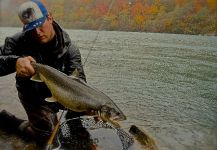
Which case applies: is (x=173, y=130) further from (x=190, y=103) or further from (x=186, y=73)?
(x=186, y=73)

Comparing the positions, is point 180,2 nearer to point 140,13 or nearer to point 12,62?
point 140,13

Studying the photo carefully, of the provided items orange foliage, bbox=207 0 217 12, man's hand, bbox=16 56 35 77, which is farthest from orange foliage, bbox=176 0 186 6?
man's hand, bbox=16 56 35 77

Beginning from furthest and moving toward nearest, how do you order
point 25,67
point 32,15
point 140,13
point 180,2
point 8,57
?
point 140,13, point 180,2, point 8,57, point 32,15, point 25,67

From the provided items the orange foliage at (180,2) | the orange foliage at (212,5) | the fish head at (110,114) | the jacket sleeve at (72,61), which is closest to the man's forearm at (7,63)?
the jacket sleeve at (72,61)

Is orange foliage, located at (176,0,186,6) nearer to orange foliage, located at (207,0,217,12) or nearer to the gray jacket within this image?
orange foliage, located at (207,0,217,12)

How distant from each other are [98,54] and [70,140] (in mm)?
11576

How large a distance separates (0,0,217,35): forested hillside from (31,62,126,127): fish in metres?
15.3

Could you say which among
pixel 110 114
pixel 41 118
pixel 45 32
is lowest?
pixel 41 118

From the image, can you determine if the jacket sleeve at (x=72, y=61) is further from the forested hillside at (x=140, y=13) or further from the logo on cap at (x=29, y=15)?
the forested hillside at (x=140, y=13)

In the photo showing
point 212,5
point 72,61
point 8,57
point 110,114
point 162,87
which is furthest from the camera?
point 212,5

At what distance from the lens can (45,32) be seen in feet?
11.6

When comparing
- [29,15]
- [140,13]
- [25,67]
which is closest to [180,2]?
[140,13]

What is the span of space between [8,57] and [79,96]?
1.08 meters

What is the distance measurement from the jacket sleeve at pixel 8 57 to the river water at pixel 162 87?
110 cm
